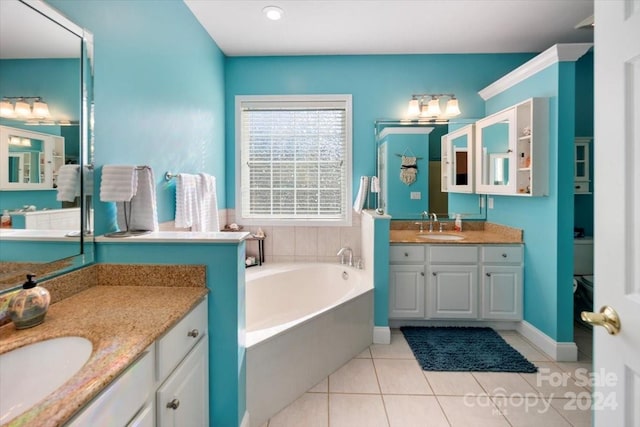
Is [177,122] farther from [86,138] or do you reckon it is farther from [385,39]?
[385,39]

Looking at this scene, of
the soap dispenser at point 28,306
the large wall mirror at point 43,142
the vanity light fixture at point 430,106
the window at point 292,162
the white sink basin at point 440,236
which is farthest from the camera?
the window at point 292,162

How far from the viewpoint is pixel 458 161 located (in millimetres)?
3186

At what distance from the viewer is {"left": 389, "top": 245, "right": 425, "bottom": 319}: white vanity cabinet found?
2832 millimetres

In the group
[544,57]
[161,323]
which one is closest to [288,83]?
[544,57]

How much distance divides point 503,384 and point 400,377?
679mm

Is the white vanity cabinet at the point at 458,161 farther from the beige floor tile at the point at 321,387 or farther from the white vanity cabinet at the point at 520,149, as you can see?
the beige floor tile at the point at 321,387

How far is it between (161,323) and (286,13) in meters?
2.49

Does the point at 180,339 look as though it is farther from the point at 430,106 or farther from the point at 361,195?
the point at 430,106

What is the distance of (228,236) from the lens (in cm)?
151

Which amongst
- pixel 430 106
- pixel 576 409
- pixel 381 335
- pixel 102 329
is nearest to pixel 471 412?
pixel 576 409

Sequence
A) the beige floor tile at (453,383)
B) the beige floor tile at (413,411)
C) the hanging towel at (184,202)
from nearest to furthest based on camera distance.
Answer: the beige floor tile at (413,411)
the beige floor tile at (453,383)
the hanging towel at (184,202)

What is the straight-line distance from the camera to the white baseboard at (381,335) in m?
2.67

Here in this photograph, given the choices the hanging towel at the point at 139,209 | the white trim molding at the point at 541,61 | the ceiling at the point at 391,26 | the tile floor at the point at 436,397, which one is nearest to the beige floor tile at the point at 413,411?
the tile floor at the point at 436,397

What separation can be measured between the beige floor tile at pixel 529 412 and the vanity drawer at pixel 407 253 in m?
1.16
